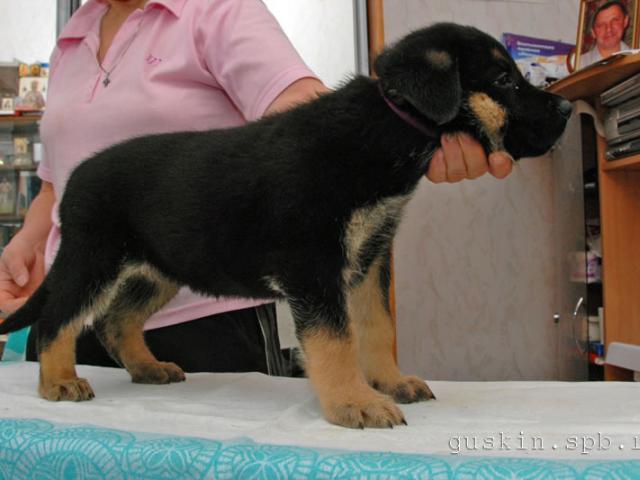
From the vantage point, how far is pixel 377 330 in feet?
4.54

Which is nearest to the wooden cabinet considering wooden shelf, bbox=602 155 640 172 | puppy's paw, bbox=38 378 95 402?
wooden shelf, bbox=602 155 640 172

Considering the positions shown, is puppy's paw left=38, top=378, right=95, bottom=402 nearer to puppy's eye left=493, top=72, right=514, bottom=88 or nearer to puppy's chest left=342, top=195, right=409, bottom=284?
puppy's chest left=342, top=195, right=409, bottom=284

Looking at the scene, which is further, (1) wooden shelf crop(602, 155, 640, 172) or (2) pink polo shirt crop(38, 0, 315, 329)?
(1) wooden shelf crop(602, 155, 640, 172)

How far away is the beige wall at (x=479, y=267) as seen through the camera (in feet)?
11.0

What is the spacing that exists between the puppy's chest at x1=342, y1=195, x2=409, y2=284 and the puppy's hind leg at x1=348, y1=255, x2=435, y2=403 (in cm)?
9

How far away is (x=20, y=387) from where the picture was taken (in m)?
1.53

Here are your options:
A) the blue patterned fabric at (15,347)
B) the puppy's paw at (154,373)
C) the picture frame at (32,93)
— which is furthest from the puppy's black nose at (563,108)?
the picture frame at (32,93)

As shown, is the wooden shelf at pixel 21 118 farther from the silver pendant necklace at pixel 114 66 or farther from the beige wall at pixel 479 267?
the silver pendant necklace at pixel 114 66

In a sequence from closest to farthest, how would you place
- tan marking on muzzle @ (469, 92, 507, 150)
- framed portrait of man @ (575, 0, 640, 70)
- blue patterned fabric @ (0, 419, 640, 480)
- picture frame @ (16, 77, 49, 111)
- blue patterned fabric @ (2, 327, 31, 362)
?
blue patterned fabric @ (0, 419, 640, 480) → tan marking on muzzle @ (469, 92, 507, 150) → blue patterned fabric @ (2, 327, 31, 362) → framed portrait of man @ (575, 0, 640, 70) → picture frame @ (16, 77, 49, 111)

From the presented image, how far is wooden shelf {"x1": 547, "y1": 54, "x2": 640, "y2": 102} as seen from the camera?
2.42 metres

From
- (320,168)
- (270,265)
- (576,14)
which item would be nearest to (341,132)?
(320,168)

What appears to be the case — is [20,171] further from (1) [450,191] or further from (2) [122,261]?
(2) [122,261]

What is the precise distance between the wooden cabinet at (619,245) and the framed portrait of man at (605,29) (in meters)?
0.24

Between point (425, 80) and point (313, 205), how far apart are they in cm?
31
